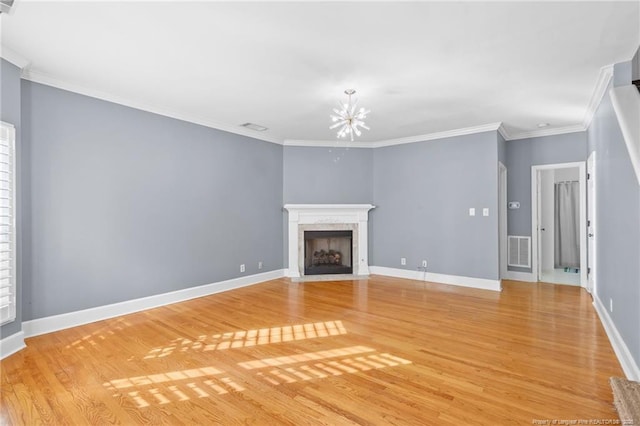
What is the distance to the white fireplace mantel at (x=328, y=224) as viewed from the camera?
612 cm

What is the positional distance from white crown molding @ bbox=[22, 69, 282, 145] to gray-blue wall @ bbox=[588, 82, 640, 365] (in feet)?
15.5

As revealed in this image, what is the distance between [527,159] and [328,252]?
13.4 feet

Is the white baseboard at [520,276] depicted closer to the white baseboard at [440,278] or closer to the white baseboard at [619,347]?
the white baseboard at [440,278]

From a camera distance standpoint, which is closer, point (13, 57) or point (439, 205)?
point (13, 57)

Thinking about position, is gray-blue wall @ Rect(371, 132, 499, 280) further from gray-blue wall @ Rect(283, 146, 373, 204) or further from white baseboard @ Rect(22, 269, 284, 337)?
white baseboard @ Rect(22, 269, 284, 337)

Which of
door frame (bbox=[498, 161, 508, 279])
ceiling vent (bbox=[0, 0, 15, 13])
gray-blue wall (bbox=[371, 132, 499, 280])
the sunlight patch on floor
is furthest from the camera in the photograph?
door frame (bbox=[498, 161, 508, 279])

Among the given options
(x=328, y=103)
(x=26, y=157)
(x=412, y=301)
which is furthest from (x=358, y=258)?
(x=26, y=157)

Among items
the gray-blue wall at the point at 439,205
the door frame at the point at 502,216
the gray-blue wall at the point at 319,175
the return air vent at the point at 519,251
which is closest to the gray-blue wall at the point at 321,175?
the gray-blue wall at the point at 319,175

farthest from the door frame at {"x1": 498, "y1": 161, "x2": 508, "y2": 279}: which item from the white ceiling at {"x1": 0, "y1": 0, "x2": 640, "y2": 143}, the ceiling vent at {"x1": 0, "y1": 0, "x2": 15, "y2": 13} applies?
the ceiling vent at {"x1": 0, "y1": 0, "x2": 15, "y2": 13}

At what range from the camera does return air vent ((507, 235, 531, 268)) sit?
5.76 meters

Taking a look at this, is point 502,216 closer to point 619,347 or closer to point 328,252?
point 619,347

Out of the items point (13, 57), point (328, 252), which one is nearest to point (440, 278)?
point (328, 252)

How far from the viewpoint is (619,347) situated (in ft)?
8.98

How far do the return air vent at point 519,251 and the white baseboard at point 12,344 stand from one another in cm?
705
